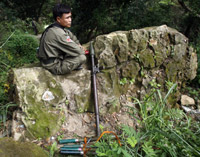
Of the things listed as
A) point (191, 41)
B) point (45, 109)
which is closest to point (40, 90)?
point (45, 109)

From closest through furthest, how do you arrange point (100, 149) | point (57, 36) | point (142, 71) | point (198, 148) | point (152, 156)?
point (198, 148), point (152, 156), point (100, 149), point (57, 36), point (142, 71)

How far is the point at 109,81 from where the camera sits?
11.9 ft

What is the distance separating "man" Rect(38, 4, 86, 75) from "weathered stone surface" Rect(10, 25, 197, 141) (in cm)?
20

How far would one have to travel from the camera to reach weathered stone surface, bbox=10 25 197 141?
2885 millimetres

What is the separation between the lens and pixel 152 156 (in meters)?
1.60

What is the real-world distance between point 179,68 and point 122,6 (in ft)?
12.1

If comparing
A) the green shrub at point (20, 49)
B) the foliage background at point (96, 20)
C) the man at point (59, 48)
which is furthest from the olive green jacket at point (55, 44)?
the green shrub at point (20, 49)

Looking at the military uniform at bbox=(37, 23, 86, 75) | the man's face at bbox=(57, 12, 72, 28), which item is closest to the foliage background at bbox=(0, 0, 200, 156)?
the military uniform at bbox=(37, 23, 86, 75)

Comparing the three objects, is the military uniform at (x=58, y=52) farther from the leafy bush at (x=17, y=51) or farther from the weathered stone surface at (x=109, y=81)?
the leafy bush at (x=17, y=51)

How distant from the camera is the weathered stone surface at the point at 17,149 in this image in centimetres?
154

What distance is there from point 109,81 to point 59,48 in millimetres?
1251

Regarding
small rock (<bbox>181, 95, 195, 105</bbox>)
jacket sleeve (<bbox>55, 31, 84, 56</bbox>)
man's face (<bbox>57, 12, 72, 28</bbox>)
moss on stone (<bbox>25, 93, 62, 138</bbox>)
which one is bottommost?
small rock (<bbox>181, 95, 195, 105</bbox>)

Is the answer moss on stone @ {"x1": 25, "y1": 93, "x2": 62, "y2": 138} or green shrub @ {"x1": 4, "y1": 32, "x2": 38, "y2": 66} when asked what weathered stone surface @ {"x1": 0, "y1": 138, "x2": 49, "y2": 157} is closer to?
moss on stone @ {"x1": 25, "y1": 93, "x2": 62, "y2": 138}

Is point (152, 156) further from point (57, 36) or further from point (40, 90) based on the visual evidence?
point (57, 36)
